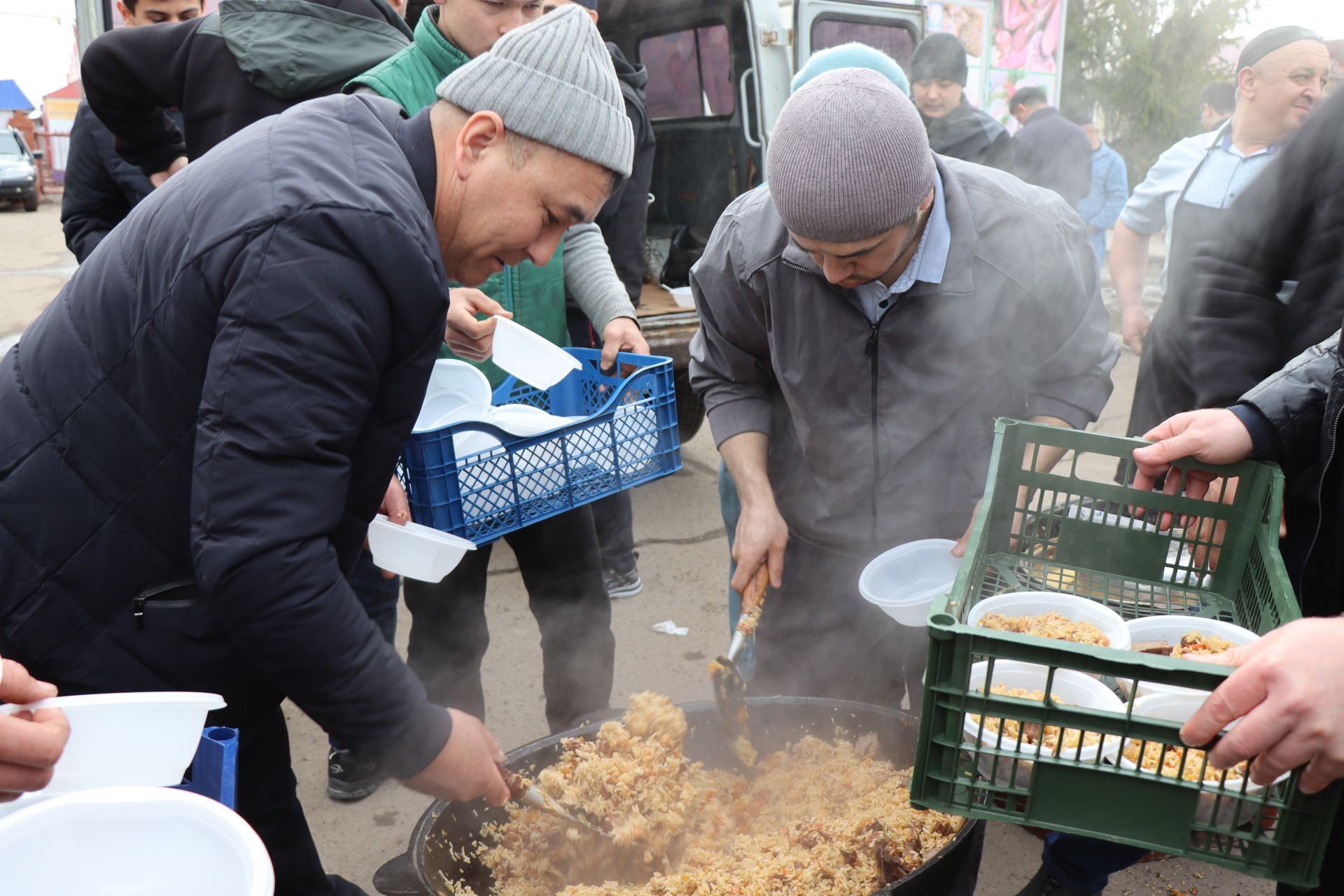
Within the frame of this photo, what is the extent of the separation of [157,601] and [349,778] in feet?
6.16

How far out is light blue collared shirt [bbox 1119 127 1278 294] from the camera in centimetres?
410

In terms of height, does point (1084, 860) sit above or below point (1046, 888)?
above

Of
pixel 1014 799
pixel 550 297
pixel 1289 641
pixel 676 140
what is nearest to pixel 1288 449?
pixel 1289 641

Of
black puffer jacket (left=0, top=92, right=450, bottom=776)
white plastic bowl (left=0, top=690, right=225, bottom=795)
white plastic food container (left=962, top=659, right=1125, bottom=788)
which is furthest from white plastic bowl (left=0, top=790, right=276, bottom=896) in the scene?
white plastic food container (left=962, top=659, right=1125, bottom=788)

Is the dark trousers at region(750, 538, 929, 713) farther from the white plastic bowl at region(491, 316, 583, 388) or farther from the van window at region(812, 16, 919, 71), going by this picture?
the van window at region(812, 16, 919, 71)

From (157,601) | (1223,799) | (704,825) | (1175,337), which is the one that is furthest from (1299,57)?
(157,601)

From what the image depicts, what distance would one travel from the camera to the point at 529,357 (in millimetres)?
2742

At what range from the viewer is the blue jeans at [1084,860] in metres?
2.34

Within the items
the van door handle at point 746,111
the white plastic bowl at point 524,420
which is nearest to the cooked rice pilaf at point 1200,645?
the white plastic bowl at point 524,420

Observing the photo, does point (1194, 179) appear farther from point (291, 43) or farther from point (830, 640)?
point (291, 43)

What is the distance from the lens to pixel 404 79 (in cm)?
251

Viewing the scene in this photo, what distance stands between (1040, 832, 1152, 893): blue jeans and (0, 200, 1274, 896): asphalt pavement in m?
0.41

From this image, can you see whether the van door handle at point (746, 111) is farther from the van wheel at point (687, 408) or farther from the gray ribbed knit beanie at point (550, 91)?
the gray ribbed knit beanie at point (550, 91)

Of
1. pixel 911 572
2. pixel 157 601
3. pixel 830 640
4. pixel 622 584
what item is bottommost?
pixel 622 584
